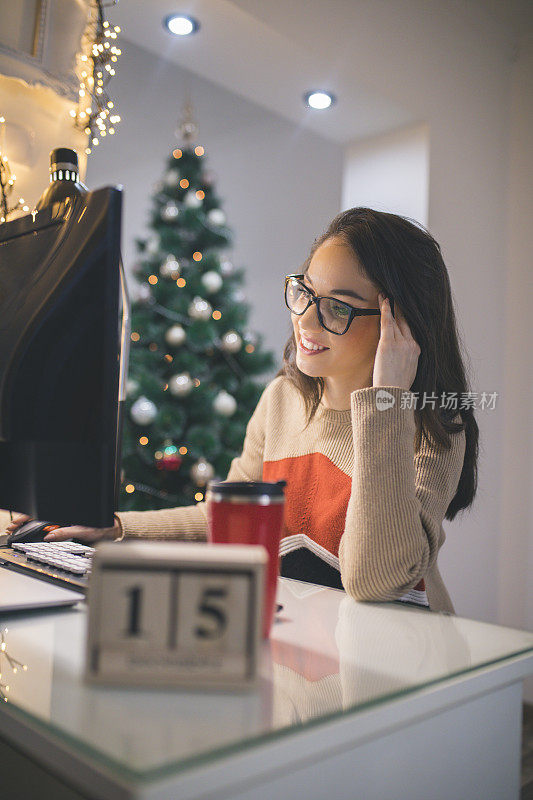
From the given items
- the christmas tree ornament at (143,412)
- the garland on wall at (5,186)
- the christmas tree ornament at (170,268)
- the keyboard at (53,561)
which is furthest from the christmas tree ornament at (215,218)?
the keyboard at (53,561)

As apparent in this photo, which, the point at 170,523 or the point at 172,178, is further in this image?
the point at 172,178

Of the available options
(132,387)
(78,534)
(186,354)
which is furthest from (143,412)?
(78,534)

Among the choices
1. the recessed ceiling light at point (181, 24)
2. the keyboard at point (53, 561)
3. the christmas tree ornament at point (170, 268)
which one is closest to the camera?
the keyboard at point (53, 561)

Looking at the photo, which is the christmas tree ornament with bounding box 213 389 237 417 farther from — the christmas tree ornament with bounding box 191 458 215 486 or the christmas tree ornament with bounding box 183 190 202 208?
the christmas tree ornament with bounding box 183 190 202 208

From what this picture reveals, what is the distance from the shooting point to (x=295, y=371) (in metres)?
1.32

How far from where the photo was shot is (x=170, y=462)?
273cm

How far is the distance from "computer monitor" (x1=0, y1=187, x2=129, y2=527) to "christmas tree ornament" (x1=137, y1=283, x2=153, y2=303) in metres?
2.33

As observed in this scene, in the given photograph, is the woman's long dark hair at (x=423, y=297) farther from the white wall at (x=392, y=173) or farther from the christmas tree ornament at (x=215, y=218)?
the christmas tree ornament at (x=215, y=218)

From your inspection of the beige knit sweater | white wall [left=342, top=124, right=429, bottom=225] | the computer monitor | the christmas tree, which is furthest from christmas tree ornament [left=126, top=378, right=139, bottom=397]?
the computer monitor

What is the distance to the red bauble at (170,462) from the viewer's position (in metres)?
2.73

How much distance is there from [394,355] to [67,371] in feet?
1.79

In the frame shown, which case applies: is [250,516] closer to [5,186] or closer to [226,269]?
[5,186]

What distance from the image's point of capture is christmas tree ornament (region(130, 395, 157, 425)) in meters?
2.73

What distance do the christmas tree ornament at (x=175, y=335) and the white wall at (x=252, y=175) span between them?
37.9 inches
